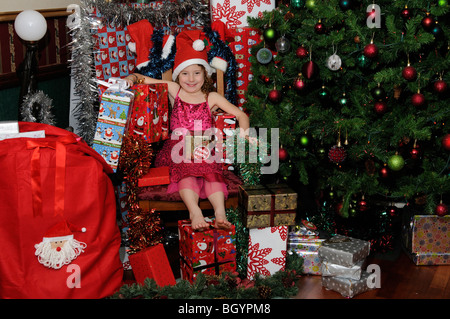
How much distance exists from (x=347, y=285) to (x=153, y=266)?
1092 mm

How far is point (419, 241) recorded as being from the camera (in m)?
3.13

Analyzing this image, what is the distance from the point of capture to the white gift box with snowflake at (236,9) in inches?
143

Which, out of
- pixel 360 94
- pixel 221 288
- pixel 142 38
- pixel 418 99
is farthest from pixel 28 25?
pixel 418 99

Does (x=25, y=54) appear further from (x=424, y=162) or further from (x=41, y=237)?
(x=424, y=162)

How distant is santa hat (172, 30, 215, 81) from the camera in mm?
3256

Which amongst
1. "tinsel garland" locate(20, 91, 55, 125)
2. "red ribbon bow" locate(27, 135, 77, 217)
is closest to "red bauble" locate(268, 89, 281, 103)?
"red ribbon bow" locate(27, 135, 77, 217)

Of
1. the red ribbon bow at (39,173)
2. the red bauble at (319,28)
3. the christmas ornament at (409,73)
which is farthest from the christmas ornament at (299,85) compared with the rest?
the red ribbon bow at (39,173)

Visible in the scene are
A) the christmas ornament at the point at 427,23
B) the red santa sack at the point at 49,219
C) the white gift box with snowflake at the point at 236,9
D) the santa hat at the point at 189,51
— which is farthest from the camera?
the white gift box with snowflake at the point at 236,9

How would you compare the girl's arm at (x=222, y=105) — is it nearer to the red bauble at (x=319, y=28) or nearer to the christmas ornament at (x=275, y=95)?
the christmas ornament at (x=275, y=95)

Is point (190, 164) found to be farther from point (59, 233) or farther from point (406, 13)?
point (406, 13)

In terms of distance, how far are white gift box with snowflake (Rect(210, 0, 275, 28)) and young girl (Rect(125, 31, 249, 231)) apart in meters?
0.40

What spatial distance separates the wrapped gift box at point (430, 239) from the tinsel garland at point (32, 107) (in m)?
2.44

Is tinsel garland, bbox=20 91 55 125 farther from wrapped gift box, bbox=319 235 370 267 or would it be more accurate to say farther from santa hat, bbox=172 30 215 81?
wrapped gift box, bbox=319 235 370 267
